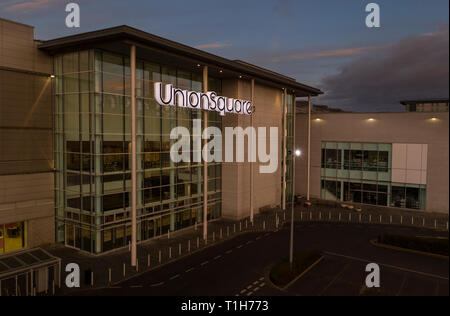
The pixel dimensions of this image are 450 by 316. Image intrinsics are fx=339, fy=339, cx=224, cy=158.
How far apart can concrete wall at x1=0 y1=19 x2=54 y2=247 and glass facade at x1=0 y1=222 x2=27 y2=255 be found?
0.61m

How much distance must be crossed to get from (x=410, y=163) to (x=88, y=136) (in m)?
42.8

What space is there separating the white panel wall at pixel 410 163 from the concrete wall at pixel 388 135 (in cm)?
59

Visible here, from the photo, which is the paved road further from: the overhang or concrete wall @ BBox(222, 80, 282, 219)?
the overhang

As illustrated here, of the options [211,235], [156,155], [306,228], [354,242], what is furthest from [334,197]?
[156,155]

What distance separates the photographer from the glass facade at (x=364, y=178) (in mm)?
49562

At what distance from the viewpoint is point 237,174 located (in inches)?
1641

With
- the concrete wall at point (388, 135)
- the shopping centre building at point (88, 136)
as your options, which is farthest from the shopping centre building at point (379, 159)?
the shopping centre building at point (88, 136)

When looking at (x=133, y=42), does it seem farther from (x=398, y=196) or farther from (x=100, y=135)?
(x=398, y=196)

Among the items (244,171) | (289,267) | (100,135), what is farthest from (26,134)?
(289,267)

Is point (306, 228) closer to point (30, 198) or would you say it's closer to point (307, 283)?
point (307, 283)

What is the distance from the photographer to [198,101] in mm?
33562

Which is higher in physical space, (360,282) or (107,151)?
(107,151)

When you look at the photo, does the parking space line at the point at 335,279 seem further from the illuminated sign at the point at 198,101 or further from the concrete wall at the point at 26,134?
the concrete wall at the point at 26,134
